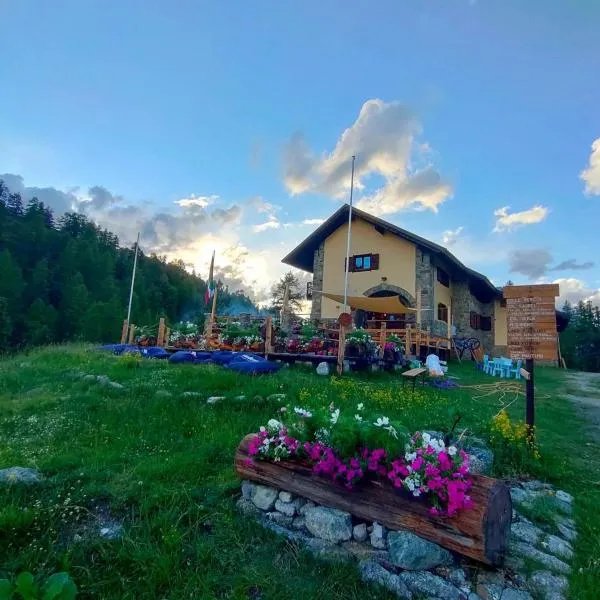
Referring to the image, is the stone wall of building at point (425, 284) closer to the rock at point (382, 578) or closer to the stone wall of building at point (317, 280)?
the stone wall of building at point (317, 280)

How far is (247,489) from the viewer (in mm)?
4008

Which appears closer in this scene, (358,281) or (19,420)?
(19,420)

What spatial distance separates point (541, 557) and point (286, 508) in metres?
2.06

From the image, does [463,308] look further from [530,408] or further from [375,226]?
[530,408]

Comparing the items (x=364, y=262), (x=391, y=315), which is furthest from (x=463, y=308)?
(x=364, y=262)

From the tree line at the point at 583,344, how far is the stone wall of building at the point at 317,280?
83.6ft

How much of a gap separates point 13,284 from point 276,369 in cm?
4039

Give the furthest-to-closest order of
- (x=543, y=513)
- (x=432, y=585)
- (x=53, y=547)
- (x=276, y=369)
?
(x=276, y=369) < (x=543, y=513) < (x=53, y=547) < (x=432, y=585)

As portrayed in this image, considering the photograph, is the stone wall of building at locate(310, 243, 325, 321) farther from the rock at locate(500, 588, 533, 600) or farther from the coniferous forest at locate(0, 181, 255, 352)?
the rock at locate(500, 588, 533, 600)

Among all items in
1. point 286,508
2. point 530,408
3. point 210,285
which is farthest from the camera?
point 210,285

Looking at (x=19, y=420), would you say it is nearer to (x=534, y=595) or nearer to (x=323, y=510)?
(x=323, y=510)

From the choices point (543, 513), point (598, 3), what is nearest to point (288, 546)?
point (543, 513)

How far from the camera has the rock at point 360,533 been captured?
130 inches

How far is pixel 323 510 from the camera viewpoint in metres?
3.45
